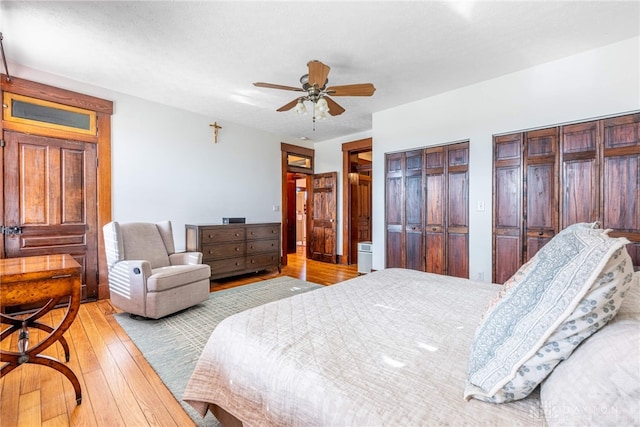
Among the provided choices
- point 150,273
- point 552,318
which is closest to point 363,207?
point 150,273

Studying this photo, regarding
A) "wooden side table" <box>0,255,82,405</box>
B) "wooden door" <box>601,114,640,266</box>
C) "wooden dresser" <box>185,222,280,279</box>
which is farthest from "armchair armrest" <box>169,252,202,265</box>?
"wooden door" <box>601,114,640,266</box>

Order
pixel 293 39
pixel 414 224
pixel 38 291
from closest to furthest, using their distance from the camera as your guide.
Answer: pixel 38 291
pixel 293 39
pixel 414 224

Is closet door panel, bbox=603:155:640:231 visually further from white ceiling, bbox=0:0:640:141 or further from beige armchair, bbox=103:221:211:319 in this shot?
beige armchair, bbox=103:221:211:319

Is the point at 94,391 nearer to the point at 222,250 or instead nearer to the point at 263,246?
the point at 222,250

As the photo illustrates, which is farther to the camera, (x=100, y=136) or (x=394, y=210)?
(x=394, y=210)

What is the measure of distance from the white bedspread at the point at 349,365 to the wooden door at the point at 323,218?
4568 millimetres

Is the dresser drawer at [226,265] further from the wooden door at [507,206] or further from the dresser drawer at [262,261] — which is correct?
the wooden door at [507,206]

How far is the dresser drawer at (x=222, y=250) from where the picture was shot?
415 centimetres

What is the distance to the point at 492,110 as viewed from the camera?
3.39 m

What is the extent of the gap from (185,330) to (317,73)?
2.64 m

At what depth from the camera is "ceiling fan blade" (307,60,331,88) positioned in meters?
2.47

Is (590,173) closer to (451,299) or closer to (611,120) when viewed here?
(611,120)

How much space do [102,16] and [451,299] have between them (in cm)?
328

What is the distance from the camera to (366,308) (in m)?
1.51
